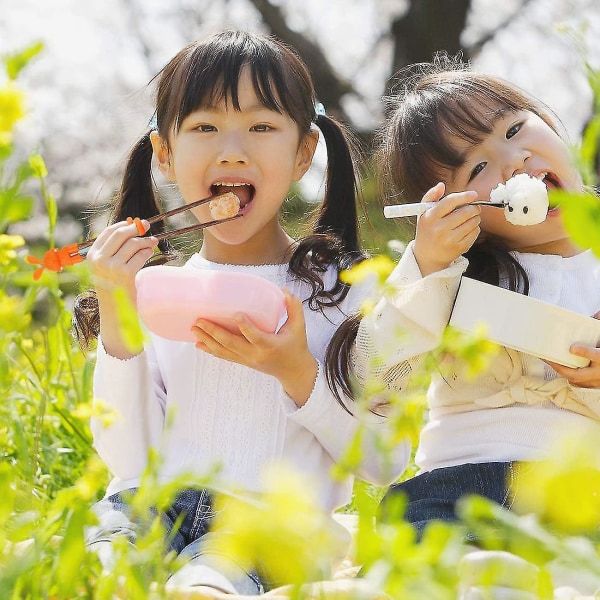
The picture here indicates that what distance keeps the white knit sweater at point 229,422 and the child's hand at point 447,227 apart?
9.0 inches

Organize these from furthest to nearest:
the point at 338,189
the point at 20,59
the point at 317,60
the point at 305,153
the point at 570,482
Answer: the point at 317,60 < the point at 338,189 < the point at 305,153 < the point at 20,59 < the point at 570,482

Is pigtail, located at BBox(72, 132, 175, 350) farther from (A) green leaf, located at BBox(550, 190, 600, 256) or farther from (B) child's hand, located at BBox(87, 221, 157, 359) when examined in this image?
(A) green leaf, located at BBox(550, 190, 600, 256)

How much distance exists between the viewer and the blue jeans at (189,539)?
118 centimetres

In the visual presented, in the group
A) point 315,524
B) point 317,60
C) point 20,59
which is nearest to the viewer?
point 315,524

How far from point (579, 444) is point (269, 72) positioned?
1.23 meters

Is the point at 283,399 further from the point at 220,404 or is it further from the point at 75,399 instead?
the point at 75,399

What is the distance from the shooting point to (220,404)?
1576 mm

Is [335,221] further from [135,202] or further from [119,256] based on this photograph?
[119,256]

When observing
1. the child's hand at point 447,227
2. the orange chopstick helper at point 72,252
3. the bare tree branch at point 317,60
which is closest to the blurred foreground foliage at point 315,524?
the orange chopstick helper at point 72,252

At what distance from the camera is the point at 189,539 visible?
143 cm

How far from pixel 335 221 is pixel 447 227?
44 cm

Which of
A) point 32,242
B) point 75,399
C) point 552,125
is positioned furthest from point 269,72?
point 32,242

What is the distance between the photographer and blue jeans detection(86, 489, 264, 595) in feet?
3.88

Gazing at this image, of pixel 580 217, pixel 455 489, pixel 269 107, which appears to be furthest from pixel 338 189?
pixel 580 217
